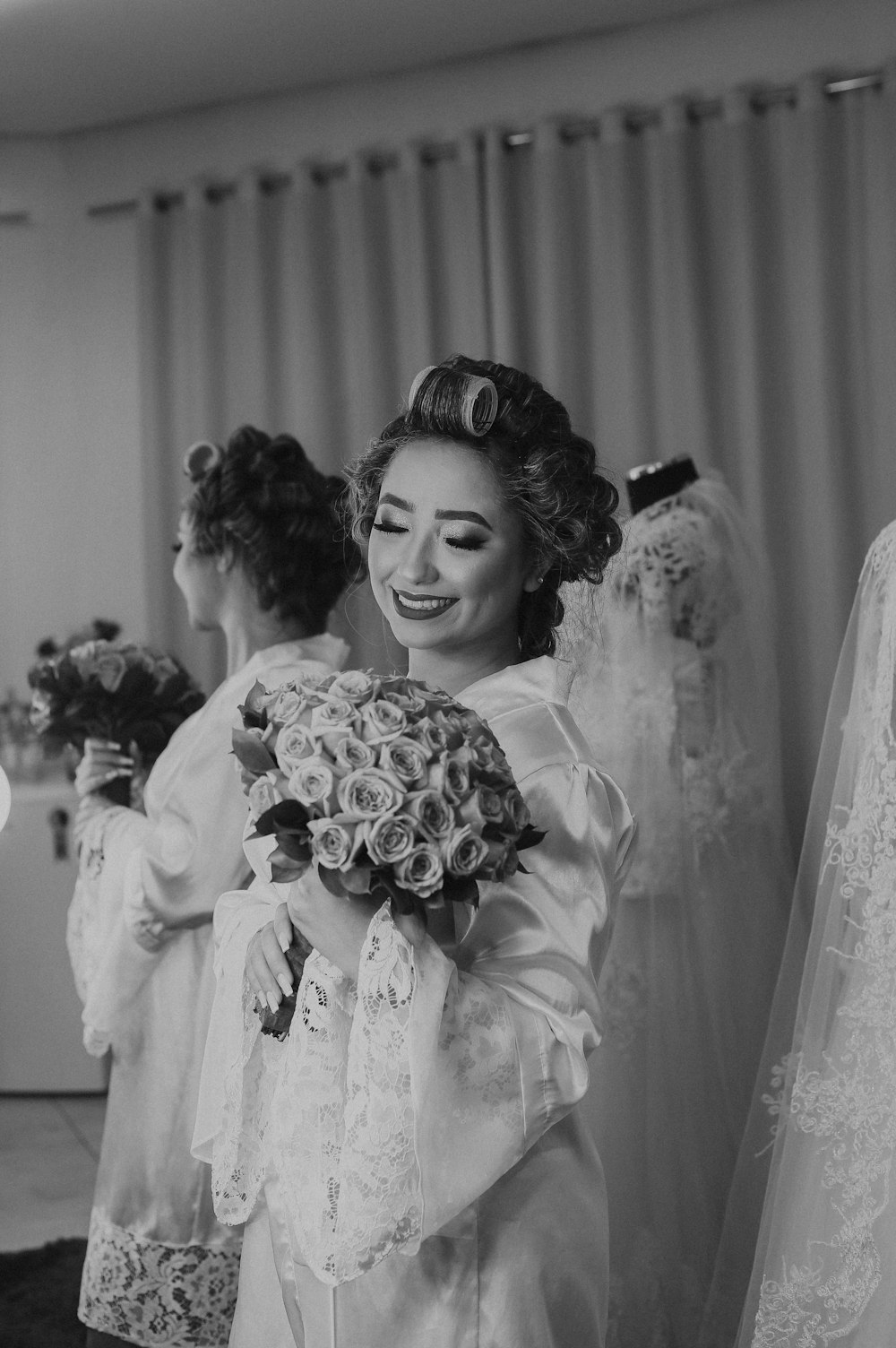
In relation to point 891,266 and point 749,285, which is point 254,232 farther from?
point 891,266

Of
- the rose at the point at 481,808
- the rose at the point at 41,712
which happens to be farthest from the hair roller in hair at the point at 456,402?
the rose at the point at 41,712

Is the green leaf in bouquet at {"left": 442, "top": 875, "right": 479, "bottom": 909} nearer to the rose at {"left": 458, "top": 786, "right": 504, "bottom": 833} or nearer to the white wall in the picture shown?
the rose at {"left": 458, "top": 786, "right": 504, "bottom": 833}

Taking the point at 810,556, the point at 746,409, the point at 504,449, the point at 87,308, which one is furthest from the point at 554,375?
the point at 504,449

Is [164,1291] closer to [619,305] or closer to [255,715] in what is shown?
[255,715]

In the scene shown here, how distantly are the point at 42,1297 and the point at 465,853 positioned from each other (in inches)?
102

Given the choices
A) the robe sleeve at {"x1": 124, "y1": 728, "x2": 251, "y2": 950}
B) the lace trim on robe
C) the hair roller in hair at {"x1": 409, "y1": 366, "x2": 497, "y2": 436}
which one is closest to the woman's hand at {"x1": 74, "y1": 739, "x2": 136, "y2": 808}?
the robe sleeve at {"x1": 124, "y1": 728, "x2": 251, "y2": 950}

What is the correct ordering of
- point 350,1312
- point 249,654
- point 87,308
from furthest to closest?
1. point 87,308
2. point 249,654
3. point 350,1312

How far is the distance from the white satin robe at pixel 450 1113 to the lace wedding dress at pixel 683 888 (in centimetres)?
117

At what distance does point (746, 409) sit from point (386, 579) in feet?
9.55

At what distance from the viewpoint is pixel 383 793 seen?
120 cm

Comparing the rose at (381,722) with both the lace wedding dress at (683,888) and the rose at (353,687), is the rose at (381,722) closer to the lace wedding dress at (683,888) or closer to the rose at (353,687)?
the rose at (353,687)

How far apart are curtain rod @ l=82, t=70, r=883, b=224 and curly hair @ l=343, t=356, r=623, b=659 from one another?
308cm

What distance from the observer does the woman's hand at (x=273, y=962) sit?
58.2 inches

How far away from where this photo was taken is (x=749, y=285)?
430 centimetres
